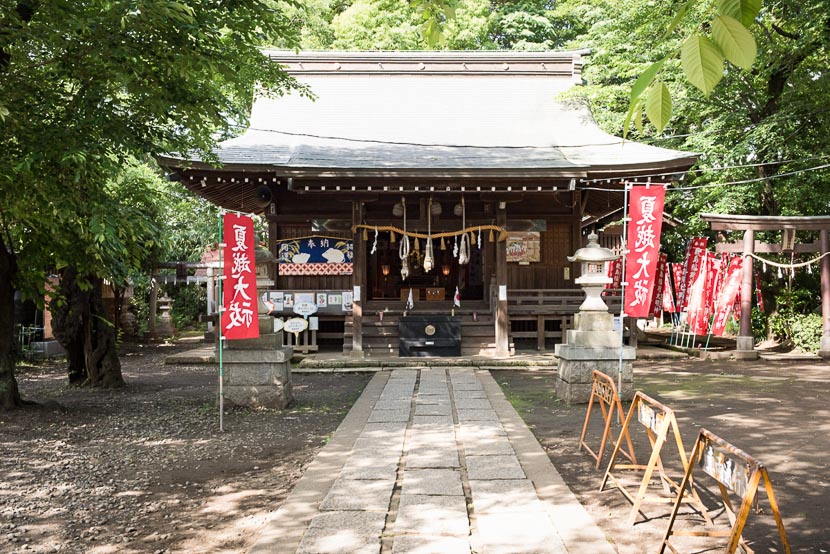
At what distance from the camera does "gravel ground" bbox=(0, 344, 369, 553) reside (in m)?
3.79

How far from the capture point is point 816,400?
8.16m

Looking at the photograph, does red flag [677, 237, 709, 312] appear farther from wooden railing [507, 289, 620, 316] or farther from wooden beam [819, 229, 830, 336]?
wooden railing [507, 289, 620, 316]

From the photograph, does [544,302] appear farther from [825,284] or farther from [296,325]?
[825,284]

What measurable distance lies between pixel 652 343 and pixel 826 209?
5166 millimetres

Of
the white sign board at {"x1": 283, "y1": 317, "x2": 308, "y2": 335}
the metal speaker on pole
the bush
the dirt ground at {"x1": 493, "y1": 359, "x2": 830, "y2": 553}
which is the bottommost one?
the dirt ground at {"x1": 493, "y1": 359, "x2": 830, "y2": 553}

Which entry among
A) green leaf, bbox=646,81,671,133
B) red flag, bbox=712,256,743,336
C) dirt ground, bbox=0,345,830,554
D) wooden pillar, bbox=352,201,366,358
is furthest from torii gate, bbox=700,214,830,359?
green leaf, bbox=646,81,671,133

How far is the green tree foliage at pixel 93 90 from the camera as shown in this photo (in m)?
5.80

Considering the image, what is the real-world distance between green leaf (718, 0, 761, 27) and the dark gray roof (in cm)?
1022

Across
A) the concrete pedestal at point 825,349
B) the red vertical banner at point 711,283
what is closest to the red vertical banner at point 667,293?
the red vertical banner at point 711,283

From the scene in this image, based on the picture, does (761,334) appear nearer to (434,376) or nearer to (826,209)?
(826,209)

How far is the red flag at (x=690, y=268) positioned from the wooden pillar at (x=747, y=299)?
4.15 ft

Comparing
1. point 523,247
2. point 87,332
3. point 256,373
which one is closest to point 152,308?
point 87,332

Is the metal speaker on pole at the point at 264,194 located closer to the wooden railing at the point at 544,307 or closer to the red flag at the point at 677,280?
the wooden railing at the point at 544,307

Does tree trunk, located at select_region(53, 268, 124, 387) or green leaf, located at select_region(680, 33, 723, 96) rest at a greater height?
green leaf, located at select_region(680, 33, 723, 96)
